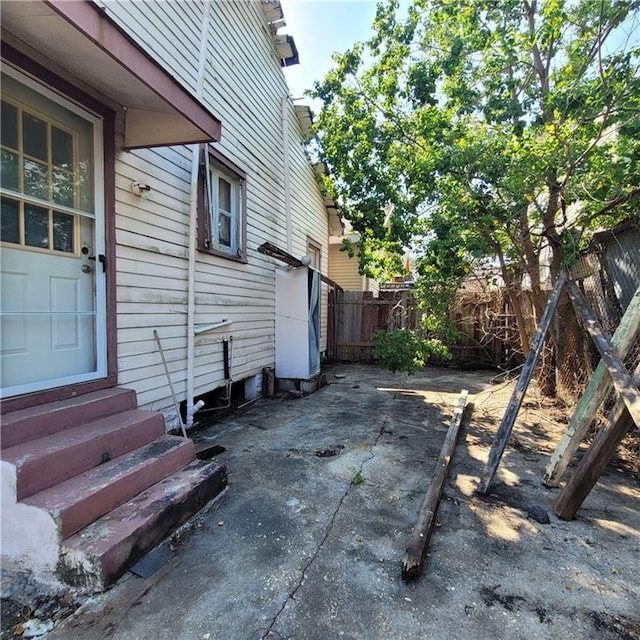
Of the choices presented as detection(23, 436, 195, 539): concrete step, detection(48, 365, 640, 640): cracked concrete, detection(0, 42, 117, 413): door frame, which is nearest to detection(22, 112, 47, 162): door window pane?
detection(0, 42, 117, 413): door frame

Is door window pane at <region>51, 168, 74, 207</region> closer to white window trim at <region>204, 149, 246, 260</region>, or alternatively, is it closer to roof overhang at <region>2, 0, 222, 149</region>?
roof overhang at <region>2, 0, 222, 149</region>

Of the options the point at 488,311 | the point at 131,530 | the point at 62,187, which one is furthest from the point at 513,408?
the point at 488,311

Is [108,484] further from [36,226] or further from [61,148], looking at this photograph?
[61,148]

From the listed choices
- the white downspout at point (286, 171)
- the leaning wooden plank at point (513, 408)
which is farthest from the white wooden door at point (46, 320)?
the white downspout at point (286, 171)

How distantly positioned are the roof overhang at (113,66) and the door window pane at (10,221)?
3.45 ft

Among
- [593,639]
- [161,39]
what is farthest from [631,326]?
[161,39]

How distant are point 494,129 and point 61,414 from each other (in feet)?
18.3

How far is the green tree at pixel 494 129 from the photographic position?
384 centimetres

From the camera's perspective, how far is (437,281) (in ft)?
17.9

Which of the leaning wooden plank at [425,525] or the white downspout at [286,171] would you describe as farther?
the white downspout at [286,171]

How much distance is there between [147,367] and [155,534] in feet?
5.81

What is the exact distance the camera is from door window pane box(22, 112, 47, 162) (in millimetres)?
2604

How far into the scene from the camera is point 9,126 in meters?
2.50

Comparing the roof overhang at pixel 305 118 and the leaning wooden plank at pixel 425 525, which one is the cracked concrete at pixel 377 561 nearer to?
the leaning wooden plank at pixel 425 525
